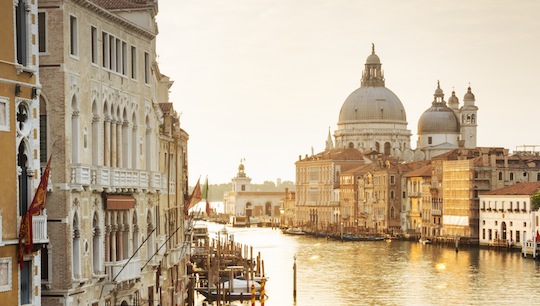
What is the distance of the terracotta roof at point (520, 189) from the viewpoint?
67137 mm

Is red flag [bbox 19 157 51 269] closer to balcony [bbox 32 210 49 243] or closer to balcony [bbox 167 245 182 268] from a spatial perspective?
balcony [bbox 32 210 49 243]

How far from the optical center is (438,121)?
119375 millimetres

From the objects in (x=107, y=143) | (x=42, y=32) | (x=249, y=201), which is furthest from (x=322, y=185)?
(x=42, y=32)

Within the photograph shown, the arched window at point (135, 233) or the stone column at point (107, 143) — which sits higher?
the stone column at point (107, 143)

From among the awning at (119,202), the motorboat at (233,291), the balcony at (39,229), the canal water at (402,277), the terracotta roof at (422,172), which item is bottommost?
the canal water at (402,277)

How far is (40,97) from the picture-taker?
18250mm

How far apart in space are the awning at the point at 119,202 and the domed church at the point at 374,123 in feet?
339

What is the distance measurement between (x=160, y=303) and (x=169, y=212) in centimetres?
363

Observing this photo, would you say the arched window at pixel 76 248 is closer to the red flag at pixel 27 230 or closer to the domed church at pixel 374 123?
the red flag at pixel 27 230

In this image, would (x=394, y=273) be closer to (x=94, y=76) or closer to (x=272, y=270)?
(x=272, y=270)

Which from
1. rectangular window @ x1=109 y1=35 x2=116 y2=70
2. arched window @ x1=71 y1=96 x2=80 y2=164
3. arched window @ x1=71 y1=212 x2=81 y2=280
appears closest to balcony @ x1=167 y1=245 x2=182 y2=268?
rectangular window @ x1=109 y1=35 x2=116 y2=70

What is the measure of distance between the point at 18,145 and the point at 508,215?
5561 cm

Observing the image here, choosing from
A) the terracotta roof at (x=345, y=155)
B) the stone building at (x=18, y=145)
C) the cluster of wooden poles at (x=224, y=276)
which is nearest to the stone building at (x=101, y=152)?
the stone building at (x=18, y=145)

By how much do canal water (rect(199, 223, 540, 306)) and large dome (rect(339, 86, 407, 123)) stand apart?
171 ft
